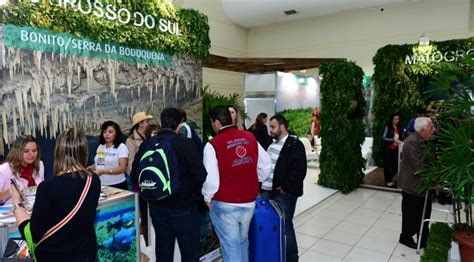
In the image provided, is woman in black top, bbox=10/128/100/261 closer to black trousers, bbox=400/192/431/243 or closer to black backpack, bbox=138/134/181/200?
black backpack, bbox=138/134/181/200

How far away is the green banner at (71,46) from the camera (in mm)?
3062

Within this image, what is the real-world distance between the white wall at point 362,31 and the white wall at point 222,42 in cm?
67

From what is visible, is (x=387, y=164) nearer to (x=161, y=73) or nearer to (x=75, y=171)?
(x=161, y=73)

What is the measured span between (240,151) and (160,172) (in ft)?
1.88

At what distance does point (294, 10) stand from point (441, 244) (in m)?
7.90

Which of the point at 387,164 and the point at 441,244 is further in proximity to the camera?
the point at 387,164

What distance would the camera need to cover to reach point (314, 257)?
3.41 metres

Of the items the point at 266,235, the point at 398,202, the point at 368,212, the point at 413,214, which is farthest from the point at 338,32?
the point at 266,235

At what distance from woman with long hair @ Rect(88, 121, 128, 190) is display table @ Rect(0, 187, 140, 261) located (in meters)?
0.78

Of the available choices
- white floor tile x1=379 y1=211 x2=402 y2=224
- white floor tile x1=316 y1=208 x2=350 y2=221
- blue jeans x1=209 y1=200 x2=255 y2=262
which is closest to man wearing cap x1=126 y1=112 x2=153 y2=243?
blue jeans x1=209 y1=200 x2=255 y2=262

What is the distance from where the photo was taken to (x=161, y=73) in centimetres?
443

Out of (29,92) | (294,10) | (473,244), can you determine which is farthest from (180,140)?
(294,10)

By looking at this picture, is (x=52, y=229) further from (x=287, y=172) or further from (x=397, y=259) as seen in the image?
(x=397, y=259)

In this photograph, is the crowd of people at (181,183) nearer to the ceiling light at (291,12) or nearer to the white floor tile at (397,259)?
the white floor tile at (397,259)
